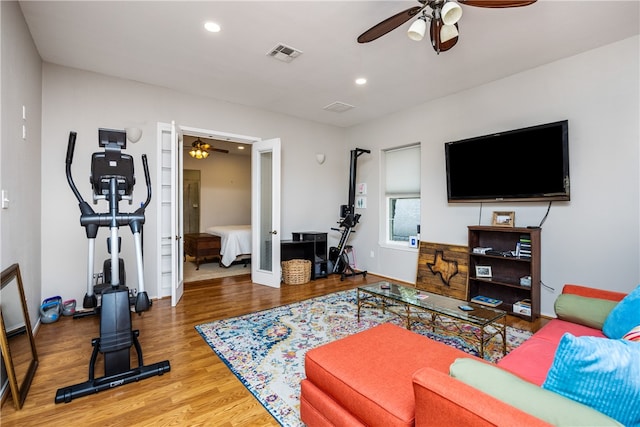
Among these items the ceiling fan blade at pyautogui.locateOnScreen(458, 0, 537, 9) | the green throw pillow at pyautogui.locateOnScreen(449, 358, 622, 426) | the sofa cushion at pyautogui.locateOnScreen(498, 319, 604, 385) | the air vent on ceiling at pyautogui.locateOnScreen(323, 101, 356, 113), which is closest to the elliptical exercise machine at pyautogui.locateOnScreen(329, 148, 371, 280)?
the air vent on ceiling at pyautogui.locateOnScreen(323, 101, 356, 113)

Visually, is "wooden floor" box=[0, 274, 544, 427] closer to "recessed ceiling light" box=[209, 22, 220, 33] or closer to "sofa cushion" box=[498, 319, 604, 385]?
"sofa cushion" box=[498, 319, 604, 385]

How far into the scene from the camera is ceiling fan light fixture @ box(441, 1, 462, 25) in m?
1.90

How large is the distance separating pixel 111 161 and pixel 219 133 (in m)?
2.39

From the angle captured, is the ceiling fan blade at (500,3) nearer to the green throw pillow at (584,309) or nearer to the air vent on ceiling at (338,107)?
the green throw pillow at (584,309)

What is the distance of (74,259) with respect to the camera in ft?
11.8

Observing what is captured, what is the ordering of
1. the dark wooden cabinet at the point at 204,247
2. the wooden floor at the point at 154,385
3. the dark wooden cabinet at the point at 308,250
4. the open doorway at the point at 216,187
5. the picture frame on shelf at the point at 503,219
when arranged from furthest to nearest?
the open doorway at the point at 216,187
the dark wooden cabinet at the point at 204,247
the dark wooden cabinet at the point at 308,250
the picture frame on shelf at the point at 503,219
the wooden floor at the point at 154,385

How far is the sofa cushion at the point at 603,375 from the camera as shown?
0.86 metres

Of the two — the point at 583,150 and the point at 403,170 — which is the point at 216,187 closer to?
the point at 403,170

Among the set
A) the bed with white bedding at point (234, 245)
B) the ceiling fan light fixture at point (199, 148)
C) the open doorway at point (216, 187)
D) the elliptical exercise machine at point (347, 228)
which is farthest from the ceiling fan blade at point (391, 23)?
the open doorway at point (216, 187)

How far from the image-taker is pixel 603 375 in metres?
0.88

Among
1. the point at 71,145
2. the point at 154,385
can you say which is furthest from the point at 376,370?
the point at 71,145

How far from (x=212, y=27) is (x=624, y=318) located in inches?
145

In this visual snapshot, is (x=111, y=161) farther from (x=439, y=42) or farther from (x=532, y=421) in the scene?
(x=532, y=421)

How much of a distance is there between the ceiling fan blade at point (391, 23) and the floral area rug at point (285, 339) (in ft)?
8.65
